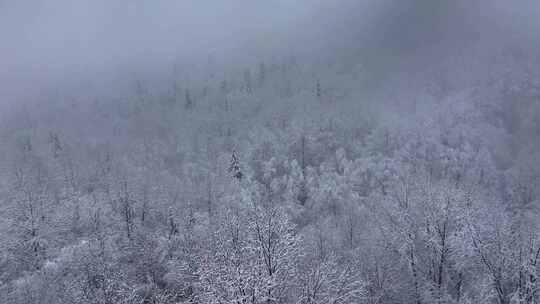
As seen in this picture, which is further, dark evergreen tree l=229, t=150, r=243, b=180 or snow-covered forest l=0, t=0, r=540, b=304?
dark evergreen tree l=229, t=150, r=243, b=180

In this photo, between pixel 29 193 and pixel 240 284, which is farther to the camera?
pixel 29 193

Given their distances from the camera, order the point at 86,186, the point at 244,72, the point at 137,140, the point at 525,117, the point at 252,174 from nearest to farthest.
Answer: the point at 86,186 → the point at 252,174 → the point at 137,140 → the point at 525,117 → the point at 244,72

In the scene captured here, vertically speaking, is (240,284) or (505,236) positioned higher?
(240,284)

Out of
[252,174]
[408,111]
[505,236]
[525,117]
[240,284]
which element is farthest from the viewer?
[408,111]

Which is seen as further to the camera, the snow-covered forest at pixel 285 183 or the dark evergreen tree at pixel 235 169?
the dark evergreen tree at pixel 235 169

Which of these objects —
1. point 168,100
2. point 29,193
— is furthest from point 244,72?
point 29,193

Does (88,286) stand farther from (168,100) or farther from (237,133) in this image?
(168,100)

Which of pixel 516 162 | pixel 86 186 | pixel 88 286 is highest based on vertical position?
pixel 88 286
